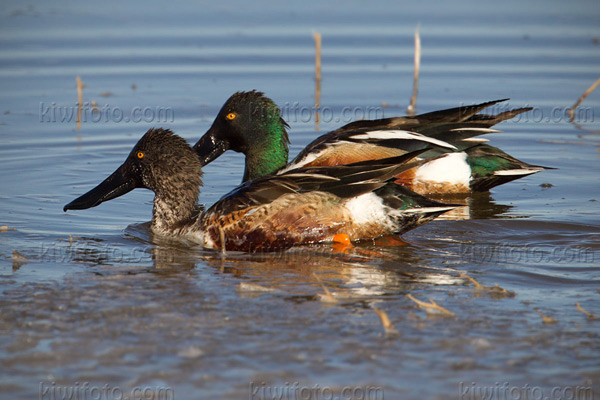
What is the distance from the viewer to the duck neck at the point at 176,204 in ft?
20.0

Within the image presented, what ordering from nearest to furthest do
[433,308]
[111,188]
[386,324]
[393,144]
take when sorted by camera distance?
[386,324]
[433,308]
[111,188]
[393,144]

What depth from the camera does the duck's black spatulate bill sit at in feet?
20.7

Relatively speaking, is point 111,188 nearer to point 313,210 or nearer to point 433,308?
point 313,210

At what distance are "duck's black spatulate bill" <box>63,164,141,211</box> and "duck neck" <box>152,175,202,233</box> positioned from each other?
349 millimetres

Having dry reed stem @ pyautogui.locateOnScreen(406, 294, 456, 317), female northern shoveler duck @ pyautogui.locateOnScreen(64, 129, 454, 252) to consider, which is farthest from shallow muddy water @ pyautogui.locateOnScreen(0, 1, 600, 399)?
female northern shoveler duck @ pyautogui.locateOnScreen(64, 129, 454, 252)

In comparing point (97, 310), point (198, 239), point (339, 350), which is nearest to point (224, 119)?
point (198, 239)

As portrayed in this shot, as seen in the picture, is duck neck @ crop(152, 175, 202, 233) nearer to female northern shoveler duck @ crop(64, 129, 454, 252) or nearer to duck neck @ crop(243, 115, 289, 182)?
female northern shoveler duck @ crop(64, 129, 454, 252)

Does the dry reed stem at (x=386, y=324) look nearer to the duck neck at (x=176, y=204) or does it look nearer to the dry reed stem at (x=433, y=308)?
the dry reed stem at (x=433, y=308)

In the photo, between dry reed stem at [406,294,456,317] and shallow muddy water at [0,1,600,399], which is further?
dry reed stem at [406,294,456,317]

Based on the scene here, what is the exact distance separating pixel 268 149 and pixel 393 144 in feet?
3.56

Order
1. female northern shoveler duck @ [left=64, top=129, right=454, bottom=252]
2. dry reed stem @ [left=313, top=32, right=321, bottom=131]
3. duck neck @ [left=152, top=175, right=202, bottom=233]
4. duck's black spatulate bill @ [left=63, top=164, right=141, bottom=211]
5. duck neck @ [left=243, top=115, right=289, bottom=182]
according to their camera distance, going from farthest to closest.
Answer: dry reed stem @ [left=313, top=32, right=321, bottom=131]
duck neck @ [left=243, top=115, right=289, bottom=182]
duck's black spatulate bill @ [left=63, top=164, right=141, bottom=211]
duck neck @ [left=152, top=175, right=202, bottom=233]
female northern shoveler duck @ [left=64, top=129, right=454, bottom=252]

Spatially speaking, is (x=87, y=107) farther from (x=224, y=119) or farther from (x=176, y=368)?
(x=176, y=368)

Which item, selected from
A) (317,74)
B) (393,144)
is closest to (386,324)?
(393,144)

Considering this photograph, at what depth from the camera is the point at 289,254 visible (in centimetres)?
560
